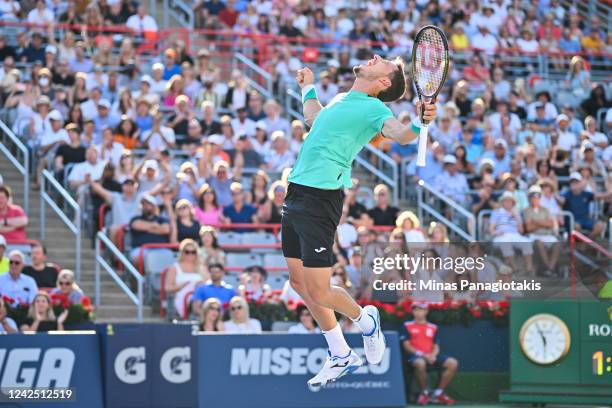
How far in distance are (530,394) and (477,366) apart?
Answer: 0.88 metres

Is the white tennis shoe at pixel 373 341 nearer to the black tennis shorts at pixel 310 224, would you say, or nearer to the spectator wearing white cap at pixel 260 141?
the black tennis shorts at pixel 310 224

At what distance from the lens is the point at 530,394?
1443cm

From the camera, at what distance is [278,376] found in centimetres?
1371

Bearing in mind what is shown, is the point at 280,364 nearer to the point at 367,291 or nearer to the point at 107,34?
the point at 367,291

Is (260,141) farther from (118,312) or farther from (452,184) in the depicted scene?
(118,312)

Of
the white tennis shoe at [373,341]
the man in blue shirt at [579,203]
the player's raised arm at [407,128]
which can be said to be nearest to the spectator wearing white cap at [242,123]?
the man in blue shirt at [579,203]

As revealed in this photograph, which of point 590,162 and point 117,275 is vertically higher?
point 590,162

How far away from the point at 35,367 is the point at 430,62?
4.89 m

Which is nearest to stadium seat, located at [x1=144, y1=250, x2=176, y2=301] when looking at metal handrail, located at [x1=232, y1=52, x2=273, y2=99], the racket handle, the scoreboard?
the scoreboard

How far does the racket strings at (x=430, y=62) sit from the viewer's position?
32.2 feet

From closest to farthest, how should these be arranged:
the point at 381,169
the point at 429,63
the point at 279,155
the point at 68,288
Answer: the point at 429,63 → the point at 68,288 → the point at 279,155 → the point at 381,169

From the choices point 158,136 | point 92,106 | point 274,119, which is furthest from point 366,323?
point 274,119

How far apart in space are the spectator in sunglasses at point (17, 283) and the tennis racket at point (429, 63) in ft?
22.7

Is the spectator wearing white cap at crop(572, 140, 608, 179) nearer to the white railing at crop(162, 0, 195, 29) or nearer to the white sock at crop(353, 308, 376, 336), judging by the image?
the white railing at crop(162, 0, 195, 29)
